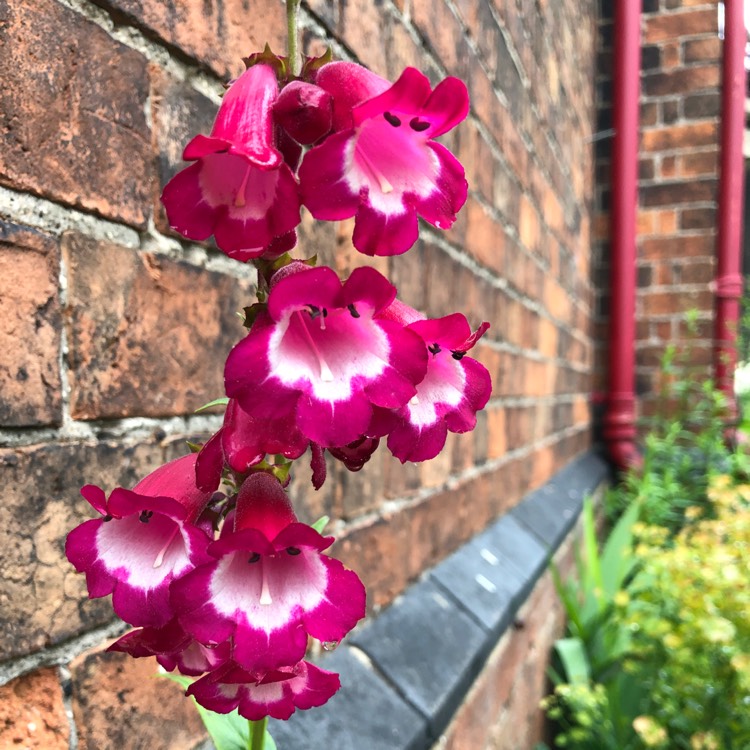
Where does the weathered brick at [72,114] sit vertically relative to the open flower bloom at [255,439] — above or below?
above

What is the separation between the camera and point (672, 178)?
3.71m

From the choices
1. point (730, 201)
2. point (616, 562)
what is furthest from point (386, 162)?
point (730, 201)

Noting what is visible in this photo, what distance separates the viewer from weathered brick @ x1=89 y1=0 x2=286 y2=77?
2.12 ft

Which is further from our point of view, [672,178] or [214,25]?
[672,178]

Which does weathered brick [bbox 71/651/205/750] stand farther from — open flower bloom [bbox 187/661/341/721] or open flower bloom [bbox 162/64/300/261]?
open flower bloom [bbox 162/64/300/261]

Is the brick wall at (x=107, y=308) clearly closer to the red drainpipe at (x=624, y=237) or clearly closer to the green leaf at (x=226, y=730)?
the green leaf at (x=226, y=730)

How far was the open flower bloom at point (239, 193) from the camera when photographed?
0.33 meters

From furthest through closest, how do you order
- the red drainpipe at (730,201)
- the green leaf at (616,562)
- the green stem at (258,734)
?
the red drainpipe at (730,201) < the green leaf at (616,562) < the green stem at (258,734)

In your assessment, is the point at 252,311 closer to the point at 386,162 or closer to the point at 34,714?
the point at 386,162

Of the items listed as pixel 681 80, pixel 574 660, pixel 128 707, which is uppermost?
pixel 681 80

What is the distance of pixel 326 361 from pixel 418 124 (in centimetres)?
12

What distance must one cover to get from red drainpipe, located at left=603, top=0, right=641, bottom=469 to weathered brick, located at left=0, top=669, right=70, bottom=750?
3385mm

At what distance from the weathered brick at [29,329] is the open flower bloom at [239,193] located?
0.25 m

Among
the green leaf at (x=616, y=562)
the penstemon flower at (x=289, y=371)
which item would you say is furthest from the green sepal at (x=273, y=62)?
the green leaf at (x=616, y=562)
